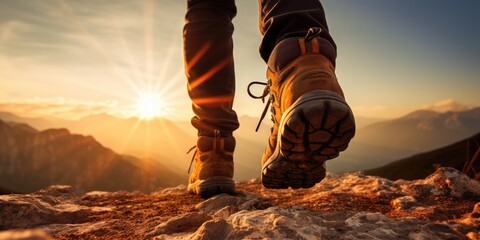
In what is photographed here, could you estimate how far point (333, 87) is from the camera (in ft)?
6.36

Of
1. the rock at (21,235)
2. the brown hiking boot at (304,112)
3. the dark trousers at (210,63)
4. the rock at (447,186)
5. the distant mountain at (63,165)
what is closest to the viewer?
the rock at (21,235)

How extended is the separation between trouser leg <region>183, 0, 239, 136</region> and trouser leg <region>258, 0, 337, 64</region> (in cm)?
83

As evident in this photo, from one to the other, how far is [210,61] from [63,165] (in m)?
138

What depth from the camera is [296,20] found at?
85.6 inches

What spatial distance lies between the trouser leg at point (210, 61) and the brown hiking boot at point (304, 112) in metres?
0.82

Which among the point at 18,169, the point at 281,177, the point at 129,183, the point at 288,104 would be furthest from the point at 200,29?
the point at 18,169

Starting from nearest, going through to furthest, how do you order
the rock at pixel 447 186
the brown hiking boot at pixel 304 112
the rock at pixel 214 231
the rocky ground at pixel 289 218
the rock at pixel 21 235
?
the rock at pixel 21 235 < the rock at pixel 214 231 < the rocky ground at pixel 289 218 < the brown hiking boot at pixel 304 112 < the rock at pixel 447 186

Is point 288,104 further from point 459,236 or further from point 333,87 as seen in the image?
point 459,236

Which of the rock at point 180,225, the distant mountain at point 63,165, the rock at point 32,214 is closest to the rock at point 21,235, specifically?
the rock at point 180,225

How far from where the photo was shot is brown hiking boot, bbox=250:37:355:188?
184 centimetres

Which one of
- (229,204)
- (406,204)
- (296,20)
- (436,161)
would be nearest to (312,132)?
(296,20)

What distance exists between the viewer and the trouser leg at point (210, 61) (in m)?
2.96

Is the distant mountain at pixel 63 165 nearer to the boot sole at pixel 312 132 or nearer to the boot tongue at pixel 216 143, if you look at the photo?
the boot tongue at pixel 216 143

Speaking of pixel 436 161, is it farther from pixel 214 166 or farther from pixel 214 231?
pixel 214 231
